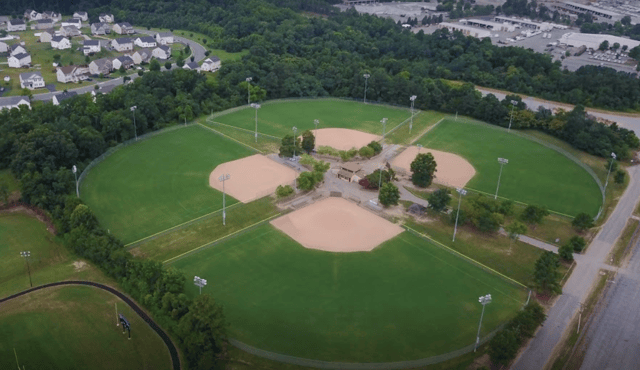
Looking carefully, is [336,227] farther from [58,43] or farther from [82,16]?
[82,16]

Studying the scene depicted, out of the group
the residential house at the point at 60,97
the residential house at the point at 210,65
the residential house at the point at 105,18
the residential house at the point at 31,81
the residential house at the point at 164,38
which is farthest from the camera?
the residential house at the point at 105,18

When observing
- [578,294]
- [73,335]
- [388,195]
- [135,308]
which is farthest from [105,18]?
[578,294]

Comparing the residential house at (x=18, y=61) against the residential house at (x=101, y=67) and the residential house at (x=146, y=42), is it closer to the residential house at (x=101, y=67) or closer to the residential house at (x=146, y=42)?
the residential house at (x=101, y=67)

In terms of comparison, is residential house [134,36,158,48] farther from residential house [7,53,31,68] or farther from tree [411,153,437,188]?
tree [411,153,437,188]

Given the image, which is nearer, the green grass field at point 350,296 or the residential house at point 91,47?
the green grass field at point 350,296

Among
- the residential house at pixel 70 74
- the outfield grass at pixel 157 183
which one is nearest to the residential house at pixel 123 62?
the residential house at pixel 70 74

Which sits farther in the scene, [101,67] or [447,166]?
[101,67]

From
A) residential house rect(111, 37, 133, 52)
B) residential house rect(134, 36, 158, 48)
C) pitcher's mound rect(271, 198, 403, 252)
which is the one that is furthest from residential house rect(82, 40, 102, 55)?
pitcher's mound rect(271, 198, 403, 252)
